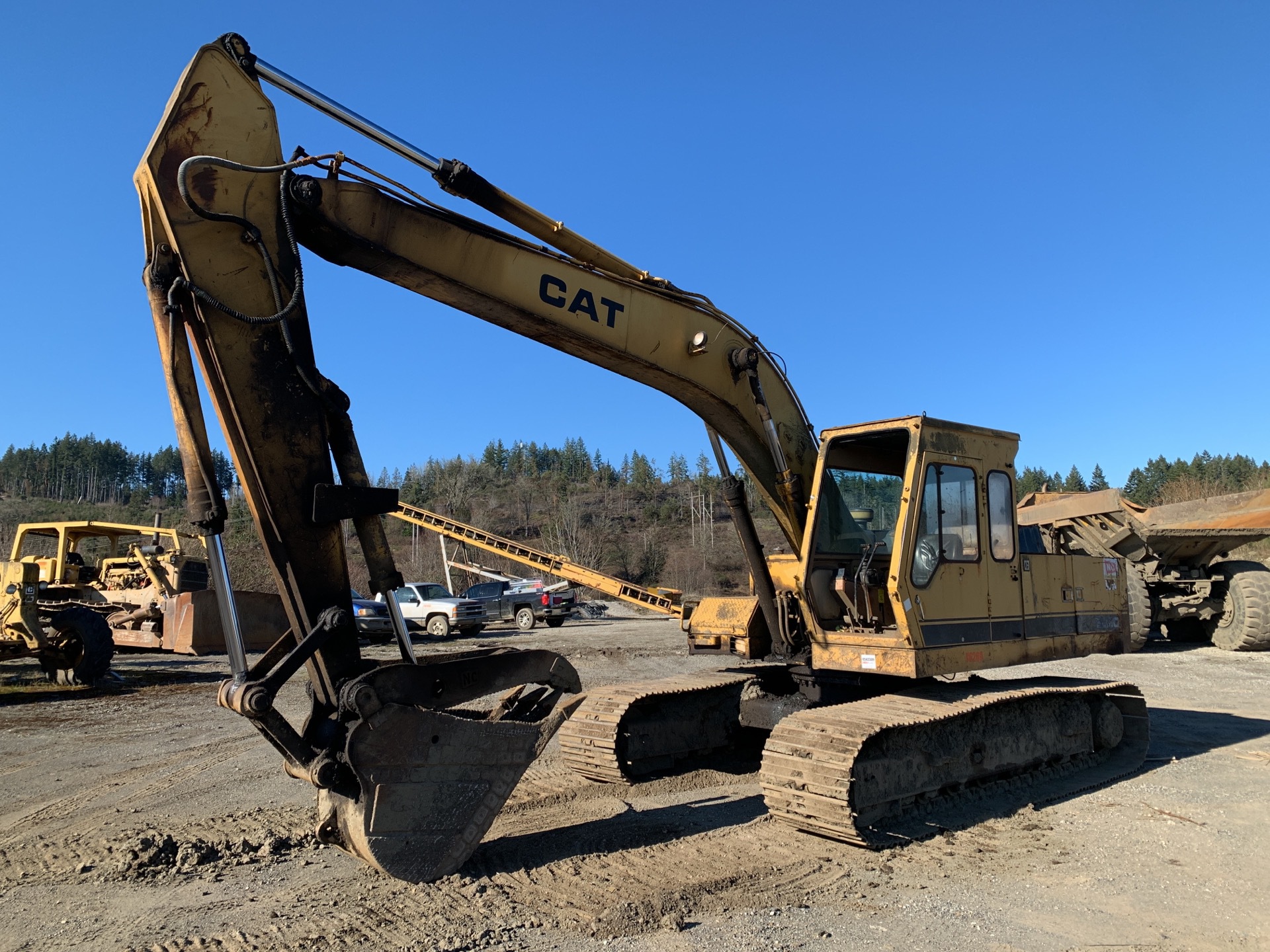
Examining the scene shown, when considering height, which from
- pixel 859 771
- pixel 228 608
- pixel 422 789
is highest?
pixel 228 608

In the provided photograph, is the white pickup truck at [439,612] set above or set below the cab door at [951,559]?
below

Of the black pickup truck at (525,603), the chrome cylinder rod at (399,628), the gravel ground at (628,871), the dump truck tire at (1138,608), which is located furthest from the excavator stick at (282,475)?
the black pickup truck at (525,603)

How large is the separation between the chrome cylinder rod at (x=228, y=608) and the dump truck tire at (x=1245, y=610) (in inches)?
718

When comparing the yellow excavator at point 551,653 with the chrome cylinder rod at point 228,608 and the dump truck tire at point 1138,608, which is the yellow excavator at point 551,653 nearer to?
the chrome cylinder rod at point 228,608

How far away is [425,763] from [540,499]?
7949cm

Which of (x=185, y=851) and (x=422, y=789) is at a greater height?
(x=422, y=789)

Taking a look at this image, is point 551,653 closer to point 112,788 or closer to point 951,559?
point 951,559

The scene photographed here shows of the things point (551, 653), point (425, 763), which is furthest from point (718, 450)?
point (425, 763)

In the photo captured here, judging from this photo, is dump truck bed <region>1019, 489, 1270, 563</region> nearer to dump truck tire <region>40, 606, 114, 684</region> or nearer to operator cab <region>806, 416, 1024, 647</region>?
operator cab <region>806, 416, 1024, 647</region>

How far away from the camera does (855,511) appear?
24.5 feet

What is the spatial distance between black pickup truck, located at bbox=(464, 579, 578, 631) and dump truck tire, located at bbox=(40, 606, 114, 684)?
13.6m

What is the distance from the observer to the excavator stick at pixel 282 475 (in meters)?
4.45

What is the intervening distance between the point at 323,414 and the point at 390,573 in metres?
0.93

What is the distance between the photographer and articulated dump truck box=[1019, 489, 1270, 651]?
1670 cm
